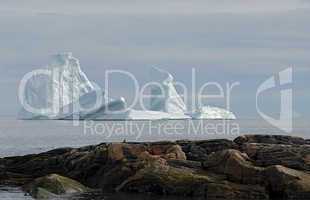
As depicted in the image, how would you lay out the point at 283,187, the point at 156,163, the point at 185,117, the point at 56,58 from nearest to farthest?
the point at 283,187
the point at 156,163
the point at 56,58
the point at 185,117

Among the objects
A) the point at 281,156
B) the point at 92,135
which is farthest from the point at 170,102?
the point at 281,156

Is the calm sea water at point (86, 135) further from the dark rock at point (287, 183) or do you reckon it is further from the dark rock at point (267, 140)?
the dark rock at point (267, 140)

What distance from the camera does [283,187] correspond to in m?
32.8

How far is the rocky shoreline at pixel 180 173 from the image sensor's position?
108 ft

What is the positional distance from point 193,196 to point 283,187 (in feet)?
13.1

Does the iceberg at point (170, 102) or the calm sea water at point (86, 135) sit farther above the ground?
the iceberg at point (170, 102)

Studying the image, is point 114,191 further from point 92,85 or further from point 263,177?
point 92,85

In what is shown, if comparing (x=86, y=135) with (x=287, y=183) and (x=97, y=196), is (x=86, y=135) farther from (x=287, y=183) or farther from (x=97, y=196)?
(x=287, y=183)

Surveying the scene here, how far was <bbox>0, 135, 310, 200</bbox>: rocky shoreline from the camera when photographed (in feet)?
108

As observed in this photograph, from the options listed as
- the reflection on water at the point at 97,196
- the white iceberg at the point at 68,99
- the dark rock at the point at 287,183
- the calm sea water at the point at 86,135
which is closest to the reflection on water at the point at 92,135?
the calm sea water at the point at 86,135

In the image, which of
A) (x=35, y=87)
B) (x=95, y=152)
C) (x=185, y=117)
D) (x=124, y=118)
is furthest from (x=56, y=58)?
(x=95, y=152)

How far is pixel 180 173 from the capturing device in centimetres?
3422

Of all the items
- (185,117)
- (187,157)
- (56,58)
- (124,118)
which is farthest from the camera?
(185,117)

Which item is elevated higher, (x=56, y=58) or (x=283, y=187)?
(x=56, y=58)
